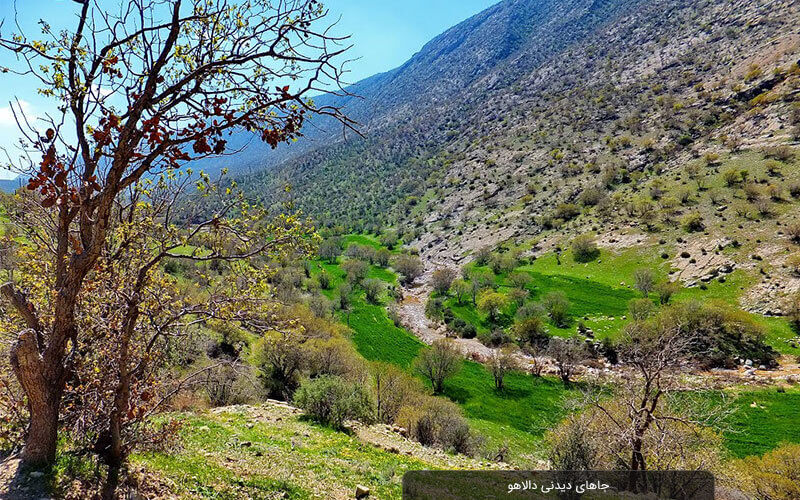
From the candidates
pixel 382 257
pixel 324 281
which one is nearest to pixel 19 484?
pixel 324 281

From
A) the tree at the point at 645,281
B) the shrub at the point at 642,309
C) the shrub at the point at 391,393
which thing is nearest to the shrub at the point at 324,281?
the shrub at the point at 391,393

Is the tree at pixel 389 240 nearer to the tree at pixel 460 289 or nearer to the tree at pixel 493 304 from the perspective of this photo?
the tree at pixel 460 289

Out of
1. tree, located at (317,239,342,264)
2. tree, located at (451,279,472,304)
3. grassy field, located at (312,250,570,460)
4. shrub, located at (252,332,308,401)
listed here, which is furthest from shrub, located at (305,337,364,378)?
tree, located at (317,239,342,264)

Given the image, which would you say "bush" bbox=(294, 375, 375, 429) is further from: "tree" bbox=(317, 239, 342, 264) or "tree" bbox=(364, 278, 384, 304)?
"tree" bbox=(317, 239, 342, 264)

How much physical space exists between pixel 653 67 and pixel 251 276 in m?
135

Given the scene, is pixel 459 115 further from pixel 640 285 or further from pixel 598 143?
pixel 640 285

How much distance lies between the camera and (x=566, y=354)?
146 ft

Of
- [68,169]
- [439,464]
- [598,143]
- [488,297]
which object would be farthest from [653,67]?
[68,169]

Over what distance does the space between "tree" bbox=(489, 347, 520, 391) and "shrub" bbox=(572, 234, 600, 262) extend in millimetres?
30701

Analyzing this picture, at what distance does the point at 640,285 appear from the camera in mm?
54438

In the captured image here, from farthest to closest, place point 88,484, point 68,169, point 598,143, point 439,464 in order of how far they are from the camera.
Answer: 1. point 598,143
2. point 439,464
3. point 88,484
4. point 68,169

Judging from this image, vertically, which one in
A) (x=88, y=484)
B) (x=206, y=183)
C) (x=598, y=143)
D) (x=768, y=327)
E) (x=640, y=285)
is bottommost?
(x=768, y=327)

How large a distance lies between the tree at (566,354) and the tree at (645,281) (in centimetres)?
1499
